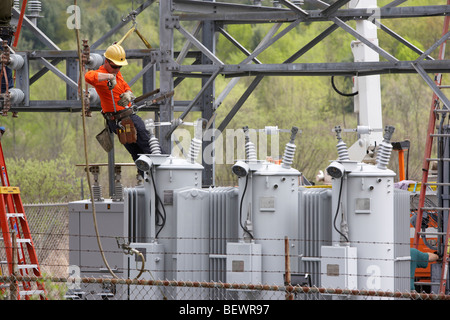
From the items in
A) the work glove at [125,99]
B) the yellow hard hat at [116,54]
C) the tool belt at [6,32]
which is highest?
the tool belt at [6,32]

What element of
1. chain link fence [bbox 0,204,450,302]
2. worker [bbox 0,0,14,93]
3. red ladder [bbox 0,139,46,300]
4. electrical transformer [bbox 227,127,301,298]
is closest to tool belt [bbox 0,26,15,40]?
worker [bbox 0,0,14,93]

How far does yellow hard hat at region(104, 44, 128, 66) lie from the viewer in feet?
44.3

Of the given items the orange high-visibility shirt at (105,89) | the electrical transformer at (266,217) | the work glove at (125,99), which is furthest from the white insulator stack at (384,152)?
the orange high-visibility shirt at (105,89)

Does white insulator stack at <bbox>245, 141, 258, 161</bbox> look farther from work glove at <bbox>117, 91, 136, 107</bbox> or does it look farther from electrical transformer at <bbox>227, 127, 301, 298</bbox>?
work glove at <bbox>117, 91, 136, 107</bbox>

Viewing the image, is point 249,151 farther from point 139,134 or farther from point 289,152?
point 139,134

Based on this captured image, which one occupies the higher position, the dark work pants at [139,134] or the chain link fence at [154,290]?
the dark work pants at [139,134]

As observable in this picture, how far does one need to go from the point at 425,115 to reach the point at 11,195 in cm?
3791

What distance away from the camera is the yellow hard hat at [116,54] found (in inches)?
531

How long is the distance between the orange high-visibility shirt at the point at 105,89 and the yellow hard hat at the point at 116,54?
256 millimetres

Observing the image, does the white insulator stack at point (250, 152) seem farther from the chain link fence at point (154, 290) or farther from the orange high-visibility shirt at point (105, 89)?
the orange high-visibility shirt at point (105, 89)

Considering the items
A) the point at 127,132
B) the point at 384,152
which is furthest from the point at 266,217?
the point at 127,132
